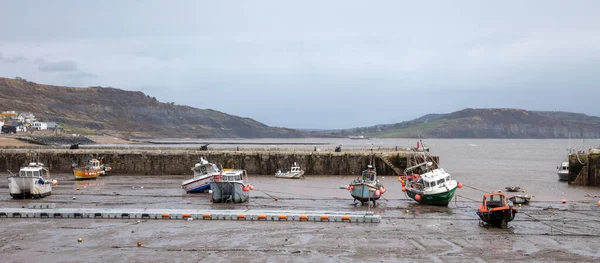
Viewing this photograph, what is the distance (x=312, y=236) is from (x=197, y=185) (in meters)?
16.5

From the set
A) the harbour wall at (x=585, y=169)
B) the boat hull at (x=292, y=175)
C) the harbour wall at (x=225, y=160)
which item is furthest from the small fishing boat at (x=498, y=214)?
the harbour wall at (x=225, y=160)

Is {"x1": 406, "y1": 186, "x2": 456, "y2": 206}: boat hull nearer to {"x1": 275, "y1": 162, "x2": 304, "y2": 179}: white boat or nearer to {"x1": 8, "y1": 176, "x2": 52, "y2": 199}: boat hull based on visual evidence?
{"x1": 275, "y1": 162, "x2": 304, "y2": 179}: white boat

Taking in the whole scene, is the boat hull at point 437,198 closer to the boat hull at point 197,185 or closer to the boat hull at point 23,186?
the boat hull at point 197,185

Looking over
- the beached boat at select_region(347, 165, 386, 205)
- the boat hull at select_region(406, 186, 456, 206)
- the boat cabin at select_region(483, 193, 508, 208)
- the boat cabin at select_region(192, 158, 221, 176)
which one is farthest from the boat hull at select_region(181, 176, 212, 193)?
the boat cabin at select_region(483, 193, 508, 208)

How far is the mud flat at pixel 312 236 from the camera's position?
2114 centimetres

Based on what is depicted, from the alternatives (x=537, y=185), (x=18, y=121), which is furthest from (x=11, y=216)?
(x=18, y=121)

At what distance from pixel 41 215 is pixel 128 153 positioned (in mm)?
27388

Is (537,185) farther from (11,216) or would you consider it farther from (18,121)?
(18,121)

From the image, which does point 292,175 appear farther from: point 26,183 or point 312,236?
point 312,236

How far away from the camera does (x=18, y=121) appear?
13625cm

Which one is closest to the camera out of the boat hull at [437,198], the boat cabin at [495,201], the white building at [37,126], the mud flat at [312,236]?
the mud flat at [312,236]

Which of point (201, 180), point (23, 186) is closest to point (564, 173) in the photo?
point (201, 180)

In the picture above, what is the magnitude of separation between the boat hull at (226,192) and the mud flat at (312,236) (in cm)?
67

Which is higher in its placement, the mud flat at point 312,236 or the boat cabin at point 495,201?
the boat cabin at point 495,201
